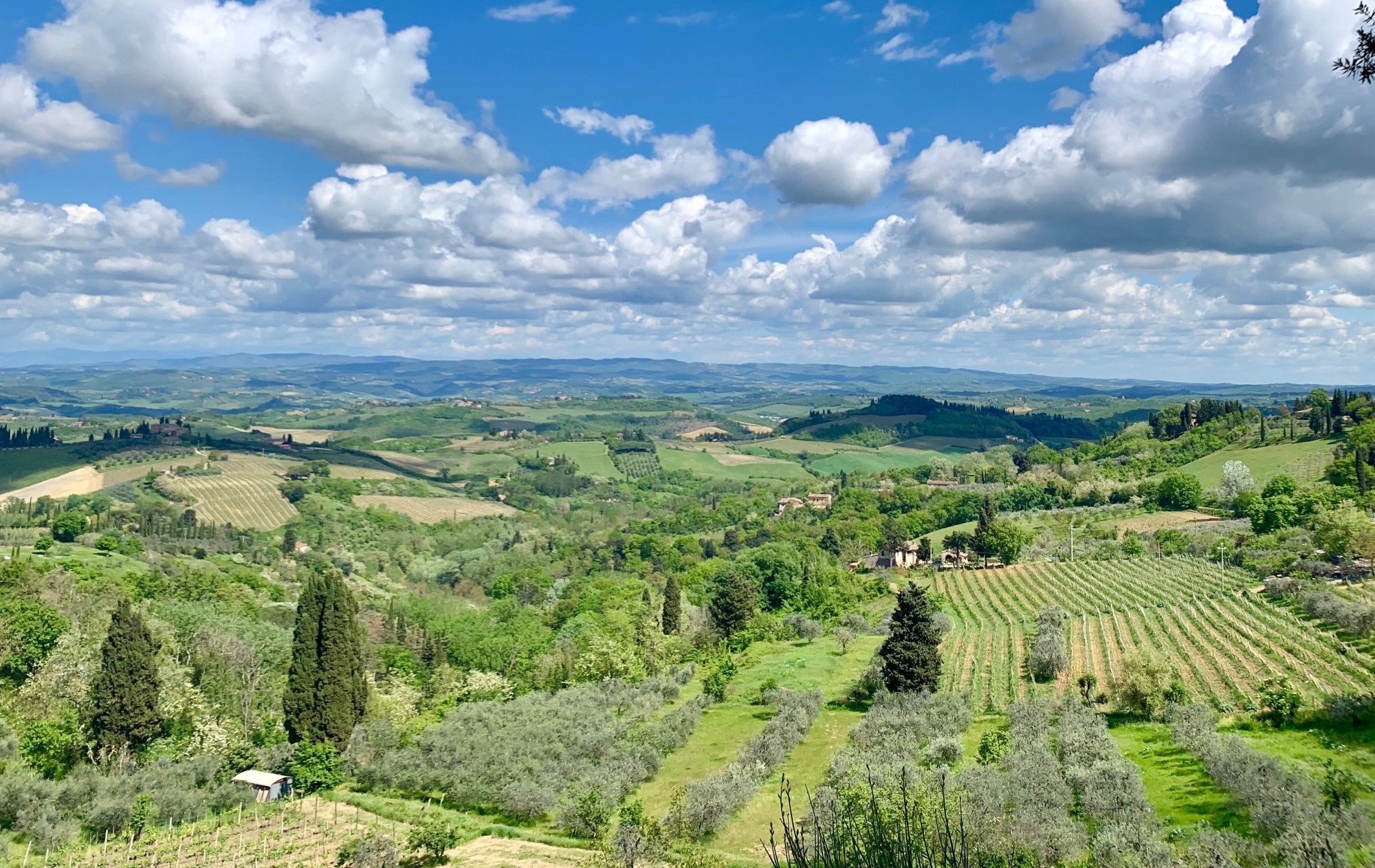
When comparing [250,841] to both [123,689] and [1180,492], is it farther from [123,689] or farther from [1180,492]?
[1180,492]

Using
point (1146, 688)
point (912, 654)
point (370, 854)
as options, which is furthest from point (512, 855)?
point (1146, 688)

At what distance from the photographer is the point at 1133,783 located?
1032 inches

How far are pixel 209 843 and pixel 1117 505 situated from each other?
108697 mm

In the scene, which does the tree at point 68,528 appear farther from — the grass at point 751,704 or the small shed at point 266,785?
the grass at point 751,704

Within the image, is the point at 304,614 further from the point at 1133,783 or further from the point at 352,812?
the point at 1133,783

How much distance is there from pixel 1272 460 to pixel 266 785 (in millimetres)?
122599

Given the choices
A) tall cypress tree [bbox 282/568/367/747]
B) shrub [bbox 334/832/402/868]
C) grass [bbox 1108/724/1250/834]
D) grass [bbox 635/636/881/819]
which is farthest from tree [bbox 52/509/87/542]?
grass [bbox 1108/724/1250/834]

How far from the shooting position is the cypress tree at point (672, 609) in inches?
2756

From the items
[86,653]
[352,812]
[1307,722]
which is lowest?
[352,812]

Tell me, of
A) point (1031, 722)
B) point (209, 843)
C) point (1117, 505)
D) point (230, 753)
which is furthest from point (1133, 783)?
point (1117, 505)

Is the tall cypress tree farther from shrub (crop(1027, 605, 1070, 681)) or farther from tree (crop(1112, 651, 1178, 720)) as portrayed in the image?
tree (crop(1112, 651, 1178, 720))

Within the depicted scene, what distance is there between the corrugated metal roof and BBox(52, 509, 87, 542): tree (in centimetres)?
7552

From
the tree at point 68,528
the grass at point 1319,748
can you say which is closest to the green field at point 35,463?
the tree at point 68,528

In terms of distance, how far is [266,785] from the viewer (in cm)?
3775
